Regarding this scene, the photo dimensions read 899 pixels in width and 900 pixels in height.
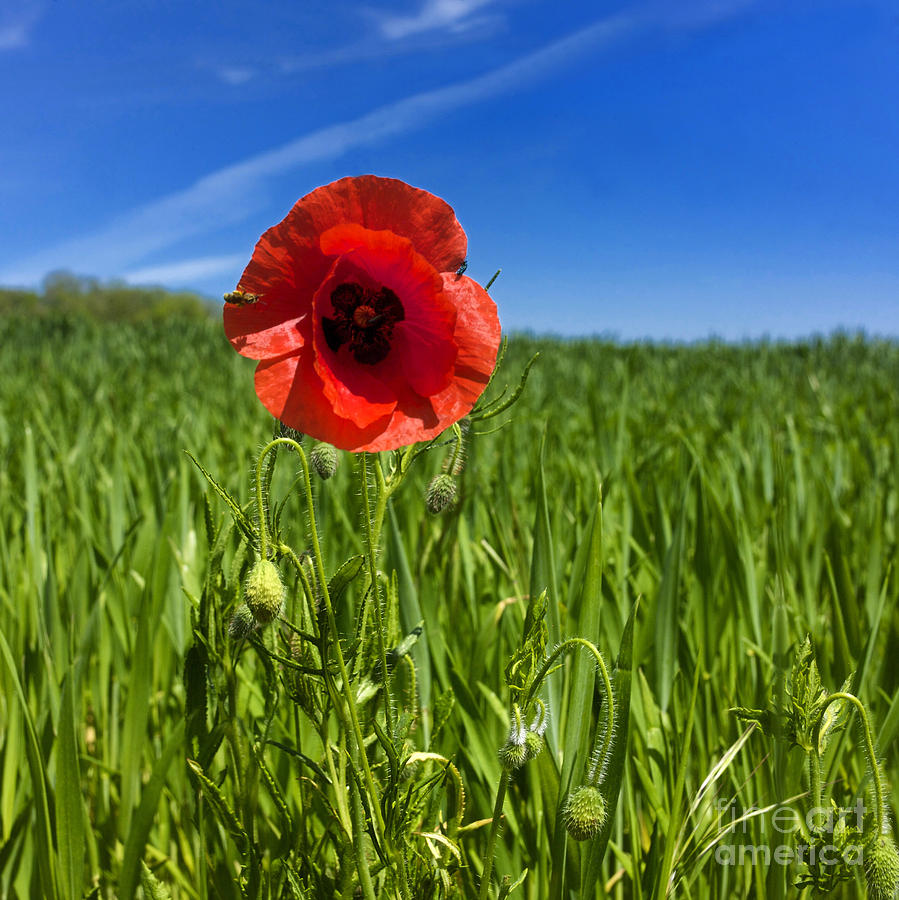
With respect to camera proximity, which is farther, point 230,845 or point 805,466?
point 805,466

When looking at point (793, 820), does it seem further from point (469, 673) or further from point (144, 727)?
point (144, 727)

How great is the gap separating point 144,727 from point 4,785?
0.26m

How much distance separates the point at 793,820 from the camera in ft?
2.62

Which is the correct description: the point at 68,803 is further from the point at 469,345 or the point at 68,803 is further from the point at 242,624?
the point at 469,345

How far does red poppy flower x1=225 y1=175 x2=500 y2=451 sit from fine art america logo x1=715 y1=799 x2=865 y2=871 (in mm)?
467

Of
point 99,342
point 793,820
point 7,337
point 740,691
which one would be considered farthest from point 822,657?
point 7,337

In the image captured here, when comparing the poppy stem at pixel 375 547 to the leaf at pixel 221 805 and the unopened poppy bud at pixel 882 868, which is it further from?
the unopened poppy bud at pixel 882 868

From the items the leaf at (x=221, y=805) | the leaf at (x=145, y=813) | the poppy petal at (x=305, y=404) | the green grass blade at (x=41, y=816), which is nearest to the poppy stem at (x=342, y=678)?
the poppy petal at (x=305, y=404)

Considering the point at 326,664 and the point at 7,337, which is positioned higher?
the point at 7,337

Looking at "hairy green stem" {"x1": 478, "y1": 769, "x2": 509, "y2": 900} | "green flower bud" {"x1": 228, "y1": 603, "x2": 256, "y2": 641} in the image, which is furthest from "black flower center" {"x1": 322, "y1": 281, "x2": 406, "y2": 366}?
"hairy green stem" {"x1": 478, "y1": 769, "x2": 509, "y2": 900}

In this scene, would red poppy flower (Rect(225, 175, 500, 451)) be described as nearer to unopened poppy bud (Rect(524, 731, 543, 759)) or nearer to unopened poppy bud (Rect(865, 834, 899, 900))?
unopened poppy bud (Rect(524, 731, 543, 759))

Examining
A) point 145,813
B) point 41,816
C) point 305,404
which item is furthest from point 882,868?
point 41,816

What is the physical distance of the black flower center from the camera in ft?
1.89

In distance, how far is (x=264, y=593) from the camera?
49cm
